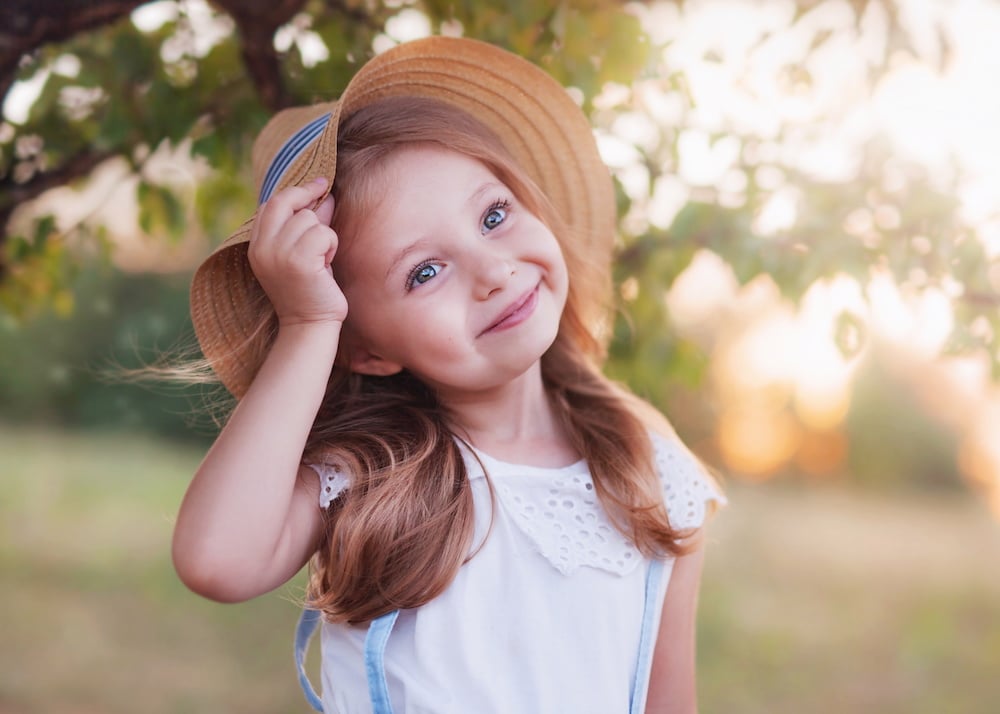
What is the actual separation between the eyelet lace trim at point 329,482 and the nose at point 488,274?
35cm

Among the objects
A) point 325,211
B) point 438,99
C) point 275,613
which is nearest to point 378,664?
point 325,211

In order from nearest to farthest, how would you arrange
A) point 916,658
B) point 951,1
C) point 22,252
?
point 951,1, point 22,252, point 916,658

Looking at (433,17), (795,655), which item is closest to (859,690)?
(795,655)

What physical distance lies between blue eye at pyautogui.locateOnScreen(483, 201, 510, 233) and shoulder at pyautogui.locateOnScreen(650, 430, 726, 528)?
553 mm

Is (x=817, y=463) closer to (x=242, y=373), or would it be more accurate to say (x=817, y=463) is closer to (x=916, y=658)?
(x=916, y=658)

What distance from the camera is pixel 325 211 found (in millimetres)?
1521

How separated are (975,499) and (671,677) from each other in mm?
10018

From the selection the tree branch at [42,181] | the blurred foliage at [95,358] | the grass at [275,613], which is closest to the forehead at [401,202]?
the tree branch at [42,181]

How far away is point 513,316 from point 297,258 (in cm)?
36

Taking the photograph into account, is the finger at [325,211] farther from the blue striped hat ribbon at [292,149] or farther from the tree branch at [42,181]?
the tree branch at [42,181]

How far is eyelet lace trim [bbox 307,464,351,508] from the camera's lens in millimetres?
1473

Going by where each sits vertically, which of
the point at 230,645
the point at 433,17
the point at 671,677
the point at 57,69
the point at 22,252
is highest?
the point at 433,17

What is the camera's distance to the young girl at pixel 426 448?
4.61 feet

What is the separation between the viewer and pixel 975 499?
10484 mm
